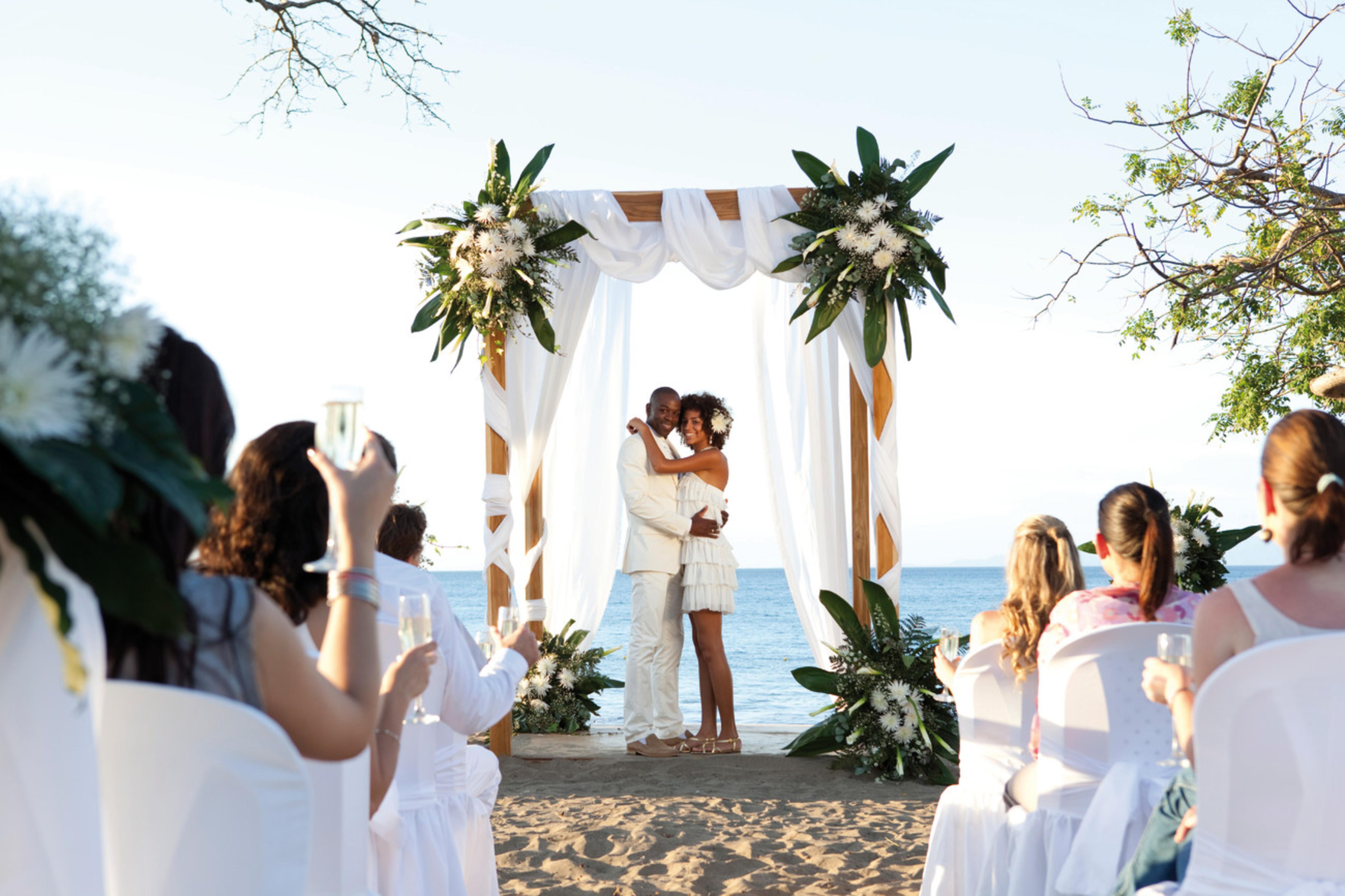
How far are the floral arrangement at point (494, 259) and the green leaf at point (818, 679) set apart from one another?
7.01 ft

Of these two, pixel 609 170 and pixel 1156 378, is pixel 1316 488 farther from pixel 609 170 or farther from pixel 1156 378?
pixel 1156 378

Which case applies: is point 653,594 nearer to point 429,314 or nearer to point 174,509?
point 429,314

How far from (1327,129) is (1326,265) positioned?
Answer: 150 cm

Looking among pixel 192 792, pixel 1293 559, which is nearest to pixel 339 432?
pixel 192 792

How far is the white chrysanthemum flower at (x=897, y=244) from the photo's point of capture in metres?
5.59

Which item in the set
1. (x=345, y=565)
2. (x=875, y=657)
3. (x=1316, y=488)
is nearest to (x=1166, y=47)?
(x=875, y=657)

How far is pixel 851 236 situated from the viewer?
→ 5633 millimetres

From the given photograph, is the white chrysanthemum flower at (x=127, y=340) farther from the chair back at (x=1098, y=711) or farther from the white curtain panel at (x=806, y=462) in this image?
the white curtain panel at (x=806, y=462)

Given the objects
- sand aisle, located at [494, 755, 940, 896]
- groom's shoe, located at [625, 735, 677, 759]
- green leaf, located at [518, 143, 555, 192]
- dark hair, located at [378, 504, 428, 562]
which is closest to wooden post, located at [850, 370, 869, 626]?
sand aisle, located at [494, 755, 940, 896]

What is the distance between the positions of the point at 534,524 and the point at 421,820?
3.61 meters

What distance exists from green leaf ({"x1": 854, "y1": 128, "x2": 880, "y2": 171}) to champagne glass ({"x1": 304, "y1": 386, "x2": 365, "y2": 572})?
4.60m

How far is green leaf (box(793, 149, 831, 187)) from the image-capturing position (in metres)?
5.82

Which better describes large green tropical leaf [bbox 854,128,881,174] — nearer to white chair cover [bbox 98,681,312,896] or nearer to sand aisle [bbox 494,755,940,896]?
sand aisle [bbox 494,755,940,896]

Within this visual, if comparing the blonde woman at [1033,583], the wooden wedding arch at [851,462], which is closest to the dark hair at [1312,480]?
the blonde woman at [1033,583]
